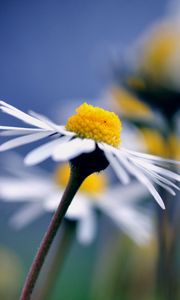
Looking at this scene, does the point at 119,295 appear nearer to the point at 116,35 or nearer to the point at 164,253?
the point at 164,253

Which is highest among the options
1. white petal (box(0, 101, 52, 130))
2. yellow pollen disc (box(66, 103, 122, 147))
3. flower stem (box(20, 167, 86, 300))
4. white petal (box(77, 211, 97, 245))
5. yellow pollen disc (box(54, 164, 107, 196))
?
yellow pollen disc (box(54, 164, 107, 196))

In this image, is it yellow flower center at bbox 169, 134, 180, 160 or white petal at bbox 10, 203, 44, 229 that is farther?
white petal at bbox 10, 203, 44, 229

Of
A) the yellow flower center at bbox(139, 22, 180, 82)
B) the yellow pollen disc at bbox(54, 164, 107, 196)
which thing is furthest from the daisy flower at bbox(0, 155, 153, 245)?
the yellow flower center at bbox(139, 22, 180, 82)

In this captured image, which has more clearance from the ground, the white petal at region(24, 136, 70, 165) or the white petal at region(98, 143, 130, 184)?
the white petal at region(24, 136, 70, 165)

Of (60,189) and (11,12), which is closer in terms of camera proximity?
(60,189)

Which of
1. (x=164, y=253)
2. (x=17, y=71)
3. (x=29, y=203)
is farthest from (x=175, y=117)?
(x=17, y=71)

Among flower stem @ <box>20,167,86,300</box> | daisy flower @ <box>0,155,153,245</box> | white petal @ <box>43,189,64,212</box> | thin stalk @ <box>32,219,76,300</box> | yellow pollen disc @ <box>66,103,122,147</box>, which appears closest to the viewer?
flower stem @ <box>20,167,86,300</box>

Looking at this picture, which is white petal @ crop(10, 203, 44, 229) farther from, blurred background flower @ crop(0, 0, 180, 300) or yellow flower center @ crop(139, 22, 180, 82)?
yellow flower center @ crop(139, 22, 180, 82)

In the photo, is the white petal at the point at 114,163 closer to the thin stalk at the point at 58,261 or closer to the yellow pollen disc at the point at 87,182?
the thin stalk at the point at 58,261
